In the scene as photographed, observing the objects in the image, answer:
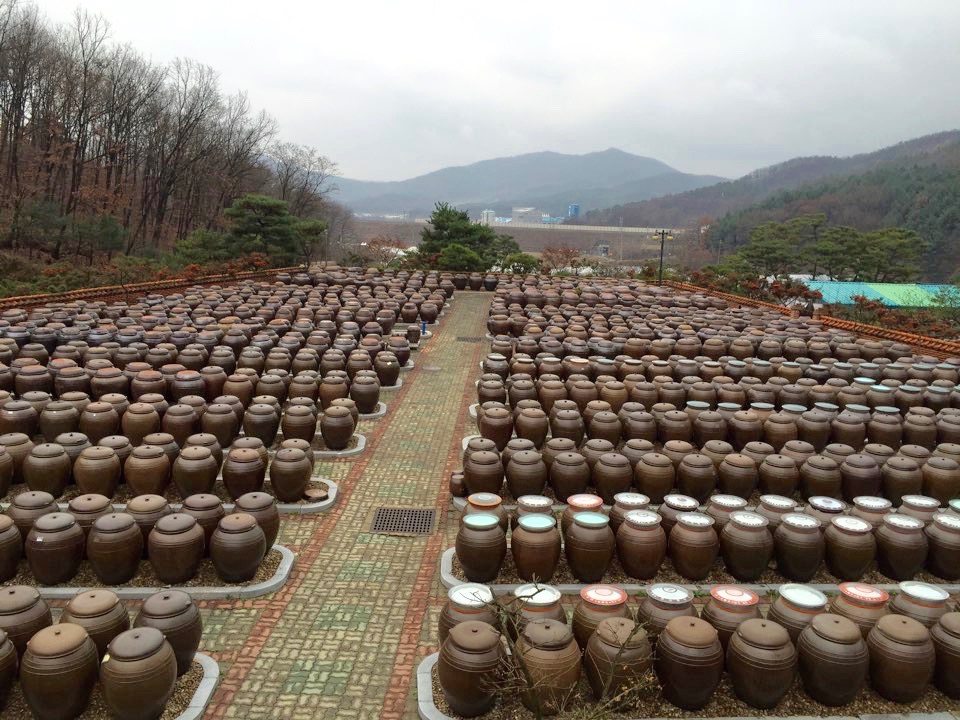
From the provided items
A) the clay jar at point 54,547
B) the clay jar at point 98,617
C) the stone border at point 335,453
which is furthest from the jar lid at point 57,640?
the stone border at point 335,453

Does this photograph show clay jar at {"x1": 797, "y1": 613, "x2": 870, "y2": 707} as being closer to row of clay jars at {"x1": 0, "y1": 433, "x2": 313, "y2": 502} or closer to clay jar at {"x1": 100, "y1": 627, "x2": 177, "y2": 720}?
clay jar at {"x1": 100, "y1": 627, "x2": 177, "y2": 720}

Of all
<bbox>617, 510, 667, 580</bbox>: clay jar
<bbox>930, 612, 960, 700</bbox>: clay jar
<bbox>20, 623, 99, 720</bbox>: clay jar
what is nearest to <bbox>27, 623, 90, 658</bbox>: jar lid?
<bbox>20, 623, 99, 720</bbox>: clay jar

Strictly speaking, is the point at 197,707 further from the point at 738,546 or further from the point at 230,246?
the point at 230,246

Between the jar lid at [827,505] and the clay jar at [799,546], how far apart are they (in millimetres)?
589

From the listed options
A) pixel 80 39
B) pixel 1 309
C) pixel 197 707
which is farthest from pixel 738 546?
pixel 80 39

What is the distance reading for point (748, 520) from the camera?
788 cm

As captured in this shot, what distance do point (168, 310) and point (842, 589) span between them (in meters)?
19.2

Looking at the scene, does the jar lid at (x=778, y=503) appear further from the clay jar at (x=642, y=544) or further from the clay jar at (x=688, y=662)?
the clay jar at (x=688, y=662)

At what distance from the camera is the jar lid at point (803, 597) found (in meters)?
6.21

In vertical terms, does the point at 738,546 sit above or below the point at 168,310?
below

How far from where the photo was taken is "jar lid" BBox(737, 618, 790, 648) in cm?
578

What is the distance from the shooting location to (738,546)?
775cm

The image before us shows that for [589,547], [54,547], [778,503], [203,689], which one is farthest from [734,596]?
[54,547]

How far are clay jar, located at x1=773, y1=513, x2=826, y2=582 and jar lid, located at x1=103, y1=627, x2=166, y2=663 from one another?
6.65 metres
